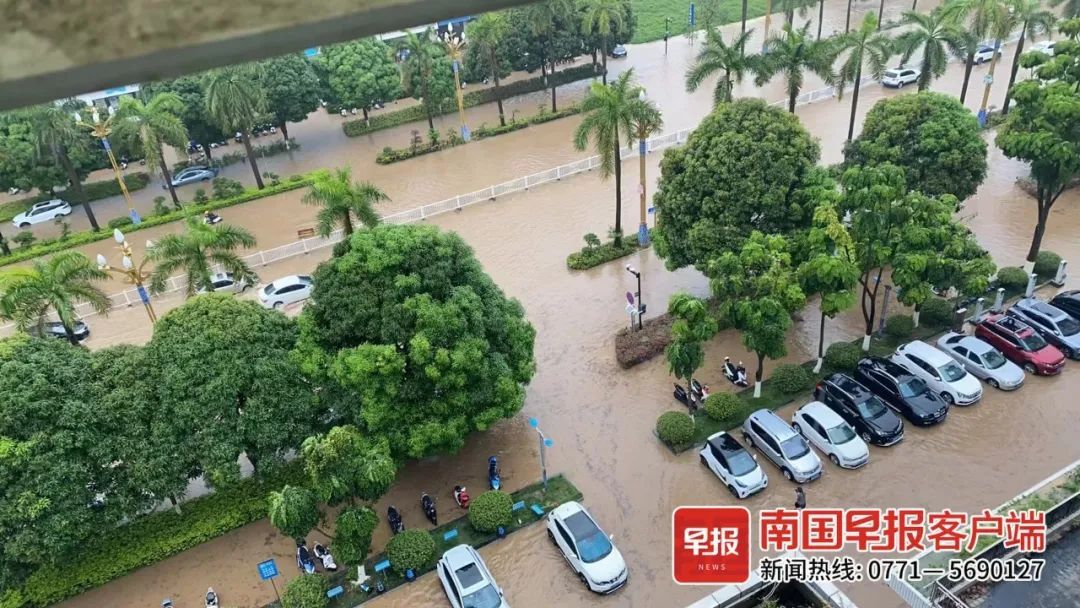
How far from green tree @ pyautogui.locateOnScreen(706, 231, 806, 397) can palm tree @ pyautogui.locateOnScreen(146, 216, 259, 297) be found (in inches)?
488

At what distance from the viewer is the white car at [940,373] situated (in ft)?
58.9

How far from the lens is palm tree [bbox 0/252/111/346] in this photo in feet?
59.9

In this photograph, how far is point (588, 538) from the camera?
15000 millimetres

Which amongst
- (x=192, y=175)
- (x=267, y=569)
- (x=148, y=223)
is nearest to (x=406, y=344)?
(x=267, y=569)

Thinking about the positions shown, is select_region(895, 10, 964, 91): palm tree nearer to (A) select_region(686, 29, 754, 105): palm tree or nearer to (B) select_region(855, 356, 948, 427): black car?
(A) select_region(686, 29, 754, 105): palm tree

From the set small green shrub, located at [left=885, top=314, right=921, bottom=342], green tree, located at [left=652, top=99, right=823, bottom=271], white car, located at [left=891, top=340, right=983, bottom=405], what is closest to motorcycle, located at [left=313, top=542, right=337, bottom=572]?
green tree, located at [left=652, top=99, right=823, bottom=271]

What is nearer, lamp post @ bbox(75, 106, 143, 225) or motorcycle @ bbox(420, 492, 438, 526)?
motorcycle @ bbox(420, 492, 438, 526)

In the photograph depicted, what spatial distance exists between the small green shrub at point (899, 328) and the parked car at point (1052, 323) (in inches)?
94.5

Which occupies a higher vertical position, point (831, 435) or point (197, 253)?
point (197, 253)

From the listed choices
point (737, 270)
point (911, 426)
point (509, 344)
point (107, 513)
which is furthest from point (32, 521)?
point (911, 426)

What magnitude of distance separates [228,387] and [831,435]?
12695 millimetres

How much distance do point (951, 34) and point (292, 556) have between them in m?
26.7

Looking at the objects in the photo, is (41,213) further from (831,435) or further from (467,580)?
(831,435)

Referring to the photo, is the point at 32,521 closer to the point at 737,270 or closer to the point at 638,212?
the point at 737,270
